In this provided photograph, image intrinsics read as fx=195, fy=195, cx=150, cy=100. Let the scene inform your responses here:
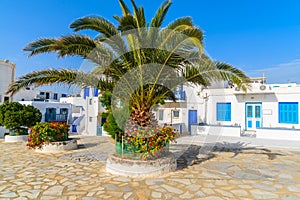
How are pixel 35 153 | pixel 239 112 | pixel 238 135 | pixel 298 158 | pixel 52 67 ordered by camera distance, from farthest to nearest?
pixel 239 112, pixel 238 135, pixel 35 153, pixel 298 158, pixel 52 67

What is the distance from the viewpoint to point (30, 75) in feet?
21.5

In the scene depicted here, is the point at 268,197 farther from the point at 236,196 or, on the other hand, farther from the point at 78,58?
the point at 78,58

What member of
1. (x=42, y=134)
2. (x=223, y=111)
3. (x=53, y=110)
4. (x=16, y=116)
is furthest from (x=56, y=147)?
(x=223, y=111)

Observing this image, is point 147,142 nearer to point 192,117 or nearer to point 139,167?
point 139,167

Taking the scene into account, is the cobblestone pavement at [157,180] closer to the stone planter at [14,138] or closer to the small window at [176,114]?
the stone planter at [14,138]

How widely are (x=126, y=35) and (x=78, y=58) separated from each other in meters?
1.91

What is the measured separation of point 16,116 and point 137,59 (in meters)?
9.53

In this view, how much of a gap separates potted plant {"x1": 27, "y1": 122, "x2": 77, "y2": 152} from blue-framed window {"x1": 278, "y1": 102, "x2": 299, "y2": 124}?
1417 cm

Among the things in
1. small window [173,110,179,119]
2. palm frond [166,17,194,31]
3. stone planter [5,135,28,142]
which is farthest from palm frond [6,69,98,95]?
small window [173,110,179,119]

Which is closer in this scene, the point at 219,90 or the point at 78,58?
the point at 78,58

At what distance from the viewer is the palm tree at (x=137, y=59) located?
6.19 meters

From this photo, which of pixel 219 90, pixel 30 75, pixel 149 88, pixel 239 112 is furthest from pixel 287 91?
pixel 30 75

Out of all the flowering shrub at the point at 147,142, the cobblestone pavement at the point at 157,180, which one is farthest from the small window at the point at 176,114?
the flowering shrub at the point at 147,142

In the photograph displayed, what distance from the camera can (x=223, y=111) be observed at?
52.4ft
